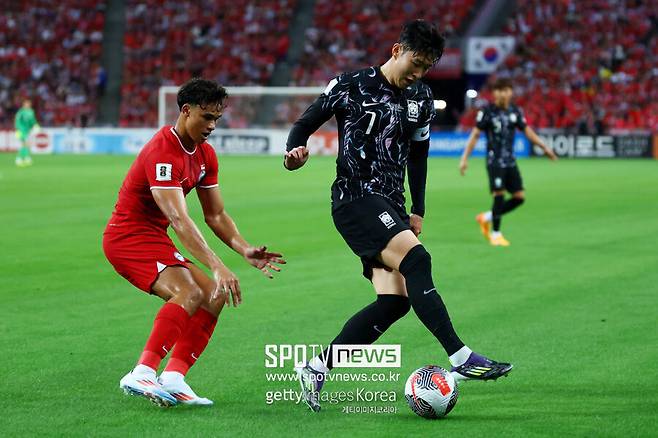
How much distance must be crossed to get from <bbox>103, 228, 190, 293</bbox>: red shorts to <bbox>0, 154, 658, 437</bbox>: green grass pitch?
0.76m

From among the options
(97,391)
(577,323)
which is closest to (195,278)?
(97,391)

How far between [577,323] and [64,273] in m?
5.88

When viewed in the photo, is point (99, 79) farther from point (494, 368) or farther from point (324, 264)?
point (494, 368)

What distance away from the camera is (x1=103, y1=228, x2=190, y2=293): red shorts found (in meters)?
6.66

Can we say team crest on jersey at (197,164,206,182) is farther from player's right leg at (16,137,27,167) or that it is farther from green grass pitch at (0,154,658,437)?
player's right leg at (16,137,27,167)

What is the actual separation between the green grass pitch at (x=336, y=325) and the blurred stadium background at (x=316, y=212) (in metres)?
0.03

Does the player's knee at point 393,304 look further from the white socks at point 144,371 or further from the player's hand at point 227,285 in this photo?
the white socks at point 144,371

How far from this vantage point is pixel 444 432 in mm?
5934

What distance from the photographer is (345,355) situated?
6.57 metres

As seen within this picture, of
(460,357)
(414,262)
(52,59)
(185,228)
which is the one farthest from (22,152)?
(460,357)

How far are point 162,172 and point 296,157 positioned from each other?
815 millimetres

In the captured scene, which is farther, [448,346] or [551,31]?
[551,31]

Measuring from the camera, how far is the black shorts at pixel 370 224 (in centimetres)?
637

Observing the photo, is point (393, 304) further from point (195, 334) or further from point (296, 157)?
point (195, 334)
